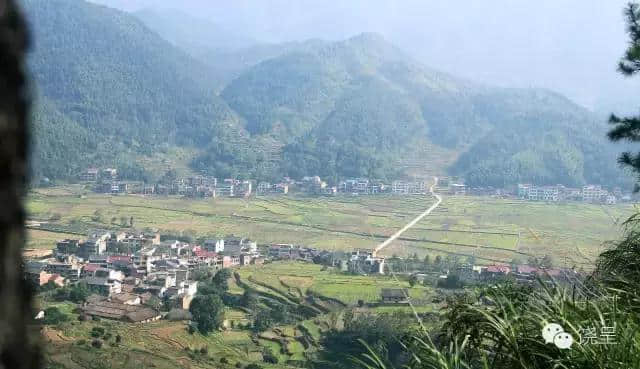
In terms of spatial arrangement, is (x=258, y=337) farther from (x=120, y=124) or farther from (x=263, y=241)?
(x=120, y=124)

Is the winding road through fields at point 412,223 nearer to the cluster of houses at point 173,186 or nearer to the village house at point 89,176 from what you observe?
the cluster of houses at point 173,186

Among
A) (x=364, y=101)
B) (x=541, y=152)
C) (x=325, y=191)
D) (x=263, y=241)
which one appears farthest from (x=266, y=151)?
(x=263, y=241)

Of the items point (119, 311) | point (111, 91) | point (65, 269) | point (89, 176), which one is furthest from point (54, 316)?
point (111, 91)

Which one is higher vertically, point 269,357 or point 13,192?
point 13,192

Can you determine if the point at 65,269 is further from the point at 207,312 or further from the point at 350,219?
the point at 350,219

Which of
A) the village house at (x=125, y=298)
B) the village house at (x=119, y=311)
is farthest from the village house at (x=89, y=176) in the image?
the village house at (x=119, y=311)

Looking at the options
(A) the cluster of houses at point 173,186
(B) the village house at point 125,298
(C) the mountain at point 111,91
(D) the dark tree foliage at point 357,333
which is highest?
(C) the mountain at point 111,91

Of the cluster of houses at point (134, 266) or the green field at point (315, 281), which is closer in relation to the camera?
the cluster of houses at point (134, 266)
